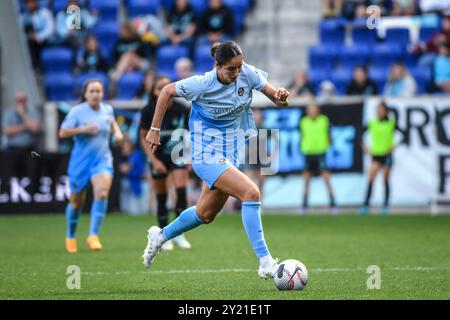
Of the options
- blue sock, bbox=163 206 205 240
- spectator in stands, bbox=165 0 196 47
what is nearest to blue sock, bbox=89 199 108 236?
blue sock, bbox=163 206 205 240

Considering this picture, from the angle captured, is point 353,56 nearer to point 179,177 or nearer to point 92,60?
point 92,60

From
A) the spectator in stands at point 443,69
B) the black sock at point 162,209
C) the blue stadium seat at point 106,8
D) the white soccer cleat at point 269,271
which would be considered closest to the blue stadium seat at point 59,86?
the blue stadium seat at point 106,8

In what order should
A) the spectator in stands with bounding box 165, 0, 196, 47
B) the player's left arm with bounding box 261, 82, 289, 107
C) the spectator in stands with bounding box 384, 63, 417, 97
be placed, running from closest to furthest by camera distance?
the player's left arm with bounding box 261, 82, 289, 107 → the spectator in stands with bounding box 384, 63, 417, 97 → the spectator in stands with bounding box 165, 0, 196, 47

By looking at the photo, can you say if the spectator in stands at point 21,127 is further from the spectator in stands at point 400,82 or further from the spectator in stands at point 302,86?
the spectator in stands at point 400,82

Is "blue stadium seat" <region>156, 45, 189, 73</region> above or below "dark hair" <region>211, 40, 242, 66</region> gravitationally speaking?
below

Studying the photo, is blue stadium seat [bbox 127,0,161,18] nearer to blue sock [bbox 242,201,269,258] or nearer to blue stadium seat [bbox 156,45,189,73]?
blue stadium seat [bbox 156,45,189,73]

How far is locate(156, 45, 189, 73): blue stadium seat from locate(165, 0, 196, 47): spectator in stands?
23cm

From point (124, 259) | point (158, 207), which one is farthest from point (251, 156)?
point (124, 259)

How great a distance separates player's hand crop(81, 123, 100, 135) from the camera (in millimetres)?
14456

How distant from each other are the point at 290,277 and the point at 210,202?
119cm

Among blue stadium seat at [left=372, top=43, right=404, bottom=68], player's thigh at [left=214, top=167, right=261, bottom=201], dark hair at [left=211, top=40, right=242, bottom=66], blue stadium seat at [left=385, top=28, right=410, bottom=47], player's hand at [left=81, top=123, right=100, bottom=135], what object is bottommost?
player's hand at [left=81, top=123, right=100, bottom=135]

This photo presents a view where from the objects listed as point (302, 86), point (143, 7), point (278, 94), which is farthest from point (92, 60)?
point (278, 94)

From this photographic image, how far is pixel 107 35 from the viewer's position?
24906 millimetres

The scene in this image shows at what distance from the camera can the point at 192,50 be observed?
2442 centimetres
